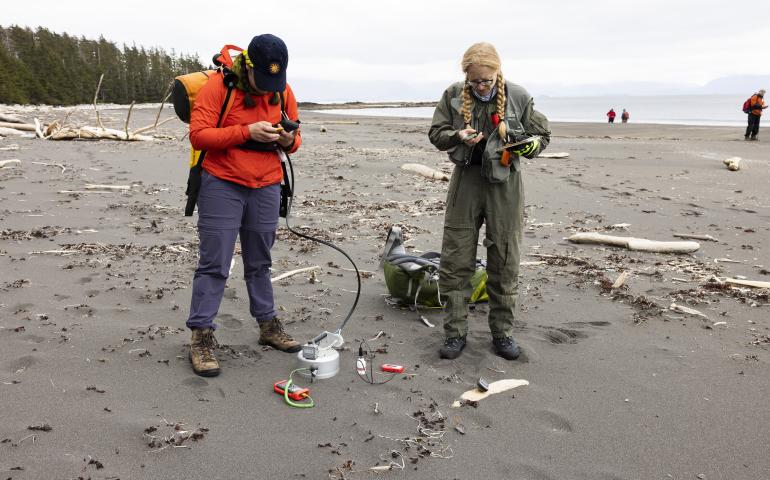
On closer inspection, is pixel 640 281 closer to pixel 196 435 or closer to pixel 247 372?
pixel 247 372

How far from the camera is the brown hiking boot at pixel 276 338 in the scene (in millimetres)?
4348

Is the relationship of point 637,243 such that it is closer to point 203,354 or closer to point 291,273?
point 291,273

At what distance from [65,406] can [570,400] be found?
3169 mm

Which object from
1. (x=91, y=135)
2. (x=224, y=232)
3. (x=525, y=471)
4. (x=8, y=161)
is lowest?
(x=525, y=471)

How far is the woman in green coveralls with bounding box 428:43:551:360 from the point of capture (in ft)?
13.2

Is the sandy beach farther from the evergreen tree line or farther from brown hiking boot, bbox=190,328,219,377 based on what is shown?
the evergreen tree line

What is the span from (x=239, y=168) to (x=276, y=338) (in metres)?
1.36

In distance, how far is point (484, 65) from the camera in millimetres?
3865

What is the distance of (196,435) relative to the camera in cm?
317

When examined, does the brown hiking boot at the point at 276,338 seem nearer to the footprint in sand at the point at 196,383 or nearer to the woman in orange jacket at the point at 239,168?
the woman in orange jacket at the point at 239,168

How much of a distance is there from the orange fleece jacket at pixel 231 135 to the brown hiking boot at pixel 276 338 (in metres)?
1.13

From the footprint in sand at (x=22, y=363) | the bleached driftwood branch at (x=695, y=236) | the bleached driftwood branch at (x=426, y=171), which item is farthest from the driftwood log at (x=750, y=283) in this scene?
the bleached driftwood branch at (x=426, y=171)

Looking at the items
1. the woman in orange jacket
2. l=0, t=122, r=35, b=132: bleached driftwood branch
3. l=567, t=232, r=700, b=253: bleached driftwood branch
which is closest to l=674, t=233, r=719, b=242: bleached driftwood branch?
l=567, t=232, r=700, b=253: bleached driftwood branch

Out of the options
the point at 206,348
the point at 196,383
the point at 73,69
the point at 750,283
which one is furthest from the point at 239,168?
the point at 73,69
